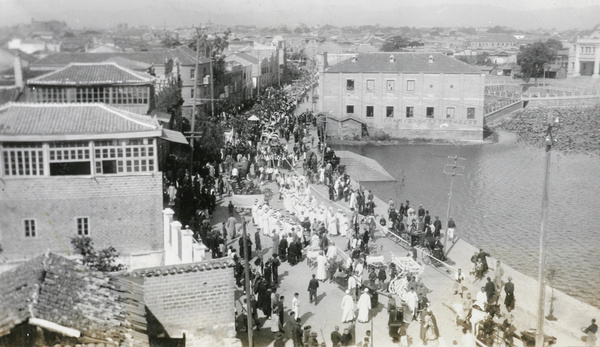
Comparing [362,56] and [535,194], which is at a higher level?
[362,56]

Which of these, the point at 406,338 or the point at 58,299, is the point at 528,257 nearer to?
the point at 406,338

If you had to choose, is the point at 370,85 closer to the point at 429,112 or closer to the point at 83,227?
the point at 429,112

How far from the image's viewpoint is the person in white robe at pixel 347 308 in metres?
16.7

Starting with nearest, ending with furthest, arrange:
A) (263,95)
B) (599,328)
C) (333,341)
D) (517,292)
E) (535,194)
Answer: (333,341), (599,328), (517,292), (535,194), (263,95)

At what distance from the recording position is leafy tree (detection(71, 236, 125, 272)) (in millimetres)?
18422

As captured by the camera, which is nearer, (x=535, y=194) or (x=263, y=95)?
(x=535, y=194)

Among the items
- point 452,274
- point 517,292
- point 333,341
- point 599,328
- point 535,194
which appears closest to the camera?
point 333,341

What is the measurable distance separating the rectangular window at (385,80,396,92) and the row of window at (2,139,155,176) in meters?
37.7

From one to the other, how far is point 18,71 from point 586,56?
258 ft

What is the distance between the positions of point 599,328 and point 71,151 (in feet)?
50.8

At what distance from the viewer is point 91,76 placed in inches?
1035

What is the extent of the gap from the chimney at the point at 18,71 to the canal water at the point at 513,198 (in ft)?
55.1

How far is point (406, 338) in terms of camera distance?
1540 centimetres

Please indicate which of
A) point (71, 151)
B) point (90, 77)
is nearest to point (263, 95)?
point (90, 77)
